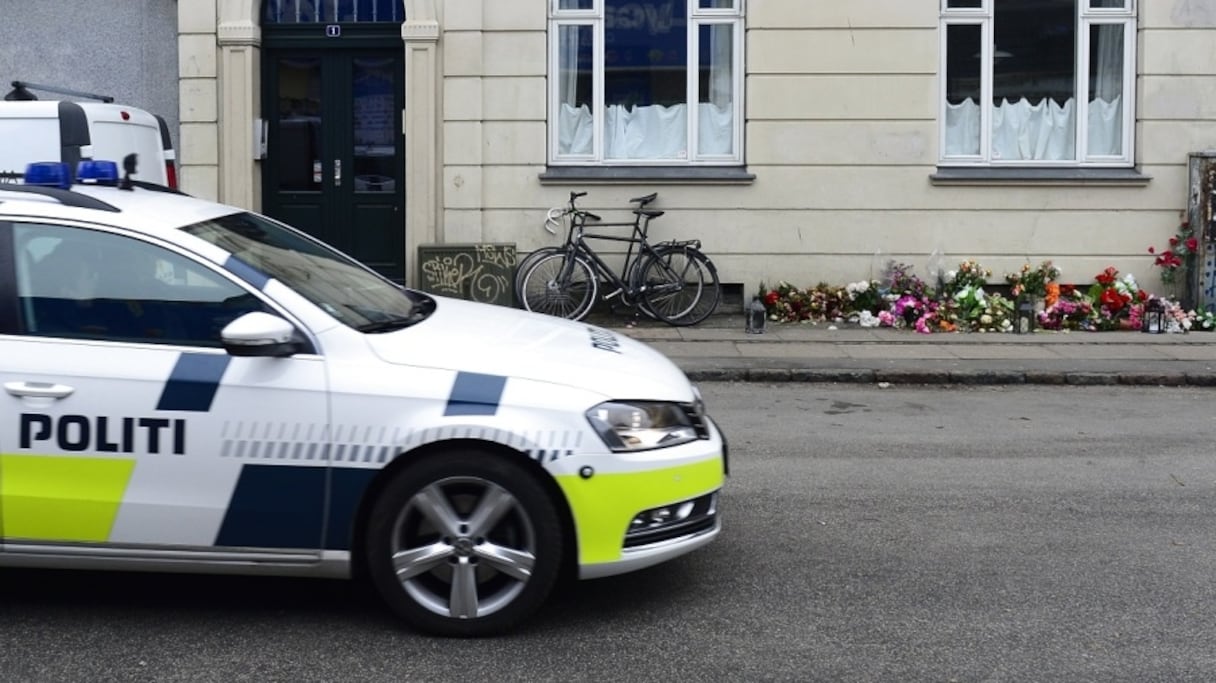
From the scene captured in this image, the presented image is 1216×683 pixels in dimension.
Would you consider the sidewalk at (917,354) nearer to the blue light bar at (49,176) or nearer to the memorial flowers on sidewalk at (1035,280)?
the memorial flowers on sidewalk at (1035,280)

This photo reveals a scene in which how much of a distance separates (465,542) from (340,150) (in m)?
10.9

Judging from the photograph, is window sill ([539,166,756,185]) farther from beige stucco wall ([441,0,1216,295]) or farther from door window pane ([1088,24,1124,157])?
door window pane ([1088,24,1124,157])

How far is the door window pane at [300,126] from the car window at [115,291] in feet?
33.9

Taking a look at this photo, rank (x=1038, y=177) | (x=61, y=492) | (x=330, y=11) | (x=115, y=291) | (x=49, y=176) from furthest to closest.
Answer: (x=330, y=11) < (x=1038, y=177) < (x=49, y=176) < (x=115, y=291) < (x=61, y=492)

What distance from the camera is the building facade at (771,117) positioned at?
49.5ft

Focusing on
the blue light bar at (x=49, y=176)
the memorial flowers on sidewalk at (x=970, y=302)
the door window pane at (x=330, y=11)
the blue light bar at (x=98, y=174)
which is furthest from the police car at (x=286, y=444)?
the door window pane at (x=330, y=11)

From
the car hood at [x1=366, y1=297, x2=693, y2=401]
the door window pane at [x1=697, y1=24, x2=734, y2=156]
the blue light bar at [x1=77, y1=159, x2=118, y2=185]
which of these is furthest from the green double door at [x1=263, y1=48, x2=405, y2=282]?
the car hood at [x1=366, y1=297, x2=693, y2=401]

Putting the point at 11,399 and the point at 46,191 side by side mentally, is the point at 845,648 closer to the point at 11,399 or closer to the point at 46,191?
the point at 11,399

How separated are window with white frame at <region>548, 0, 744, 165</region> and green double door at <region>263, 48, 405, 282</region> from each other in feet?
5.55

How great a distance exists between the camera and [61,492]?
5.45 meters

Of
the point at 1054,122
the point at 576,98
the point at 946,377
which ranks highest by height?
the point at 576,98

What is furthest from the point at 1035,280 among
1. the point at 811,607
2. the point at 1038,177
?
the point at 811,607

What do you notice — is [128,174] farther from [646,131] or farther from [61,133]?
[646,131]

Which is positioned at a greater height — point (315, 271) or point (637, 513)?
point (315, 271)
